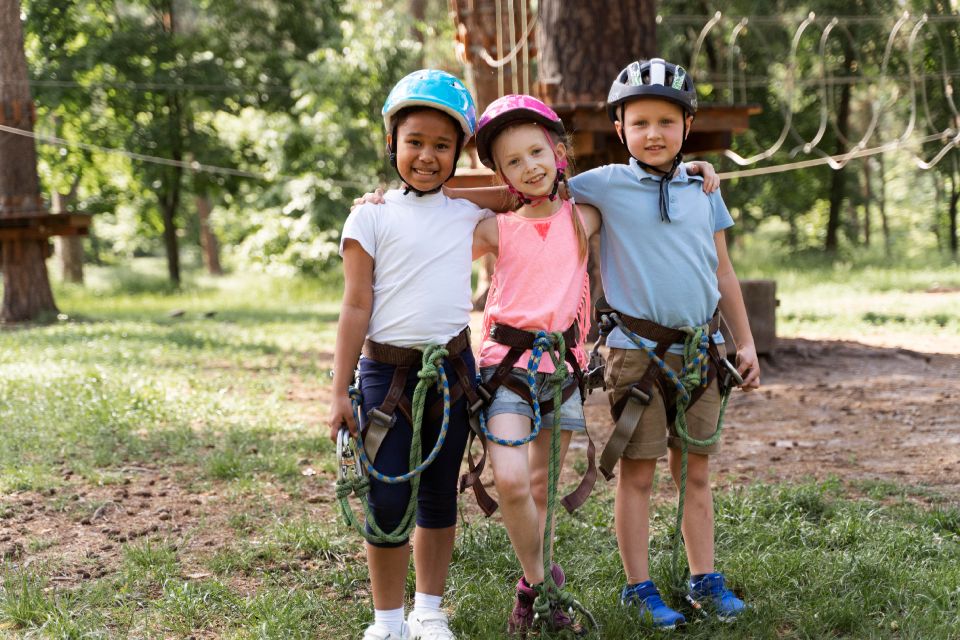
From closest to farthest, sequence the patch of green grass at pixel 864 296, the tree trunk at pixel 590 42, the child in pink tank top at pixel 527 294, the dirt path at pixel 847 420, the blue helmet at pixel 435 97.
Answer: the blue helmet at pixel 435 97 < the child in pink tank top at pixel 527 294 < the dirt path at pixel 847 420 < the tree trunk at pixel 590 42 < the patch of green grass at pixel 864 296

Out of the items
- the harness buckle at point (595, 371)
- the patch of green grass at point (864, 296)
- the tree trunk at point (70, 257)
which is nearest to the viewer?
the harness buckle at point (595, 371)

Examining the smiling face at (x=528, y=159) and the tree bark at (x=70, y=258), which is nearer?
the smiling face at (x=528, y=159)

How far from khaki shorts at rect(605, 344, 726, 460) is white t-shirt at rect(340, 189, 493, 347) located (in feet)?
1.92

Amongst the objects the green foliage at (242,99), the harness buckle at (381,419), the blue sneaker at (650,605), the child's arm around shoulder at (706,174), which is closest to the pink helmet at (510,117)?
the child's arm around shoulder at (706,174)

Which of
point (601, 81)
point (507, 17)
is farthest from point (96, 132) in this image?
point (601, 81)

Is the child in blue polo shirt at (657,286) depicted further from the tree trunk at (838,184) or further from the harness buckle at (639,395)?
the tree trunk at (838,184)

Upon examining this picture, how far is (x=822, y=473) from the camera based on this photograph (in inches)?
189

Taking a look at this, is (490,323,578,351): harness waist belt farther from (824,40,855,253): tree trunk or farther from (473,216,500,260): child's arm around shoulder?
(824,40,855,253): tree trunk

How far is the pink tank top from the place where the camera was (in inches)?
111

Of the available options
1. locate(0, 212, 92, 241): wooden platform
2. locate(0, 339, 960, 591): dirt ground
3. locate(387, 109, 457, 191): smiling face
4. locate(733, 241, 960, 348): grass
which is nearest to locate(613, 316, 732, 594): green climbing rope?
locate(387, 109, 457, 191): smiling face

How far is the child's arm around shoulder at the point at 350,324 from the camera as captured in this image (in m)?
2.73

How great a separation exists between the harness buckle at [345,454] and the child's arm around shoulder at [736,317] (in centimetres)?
126

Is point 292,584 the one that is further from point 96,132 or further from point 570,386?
point 96,132

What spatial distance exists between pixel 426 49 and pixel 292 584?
16.9m
